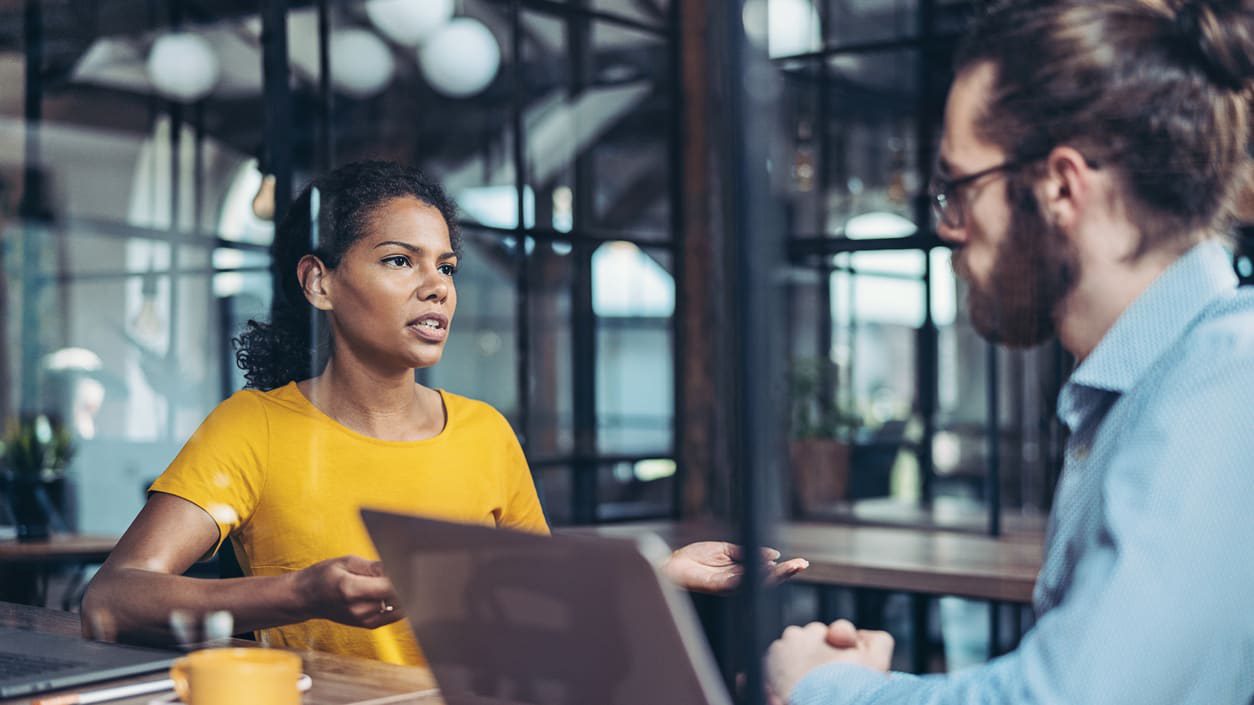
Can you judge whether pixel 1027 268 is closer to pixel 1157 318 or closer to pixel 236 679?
pixel 1157 318

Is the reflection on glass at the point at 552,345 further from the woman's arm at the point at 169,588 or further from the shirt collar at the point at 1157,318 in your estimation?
the shirt collar at the point at 1157,318

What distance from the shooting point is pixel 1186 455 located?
0.97 metres

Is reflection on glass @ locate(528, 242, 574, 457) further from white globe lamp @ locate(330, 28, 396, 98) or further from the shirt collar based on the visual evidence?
the shirt collar

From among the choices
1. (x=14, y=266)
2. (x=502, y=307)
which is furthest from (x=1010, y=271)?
(x=14, y=266)

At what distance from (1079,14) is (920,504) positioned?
13.6 ft

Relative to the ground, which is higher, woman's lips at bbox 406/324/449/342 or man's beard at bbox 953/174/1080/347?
man's beard at bbox 953/174/1080/347

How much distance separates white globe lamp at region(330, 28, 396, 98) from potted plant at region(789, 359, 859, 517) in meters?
2.66

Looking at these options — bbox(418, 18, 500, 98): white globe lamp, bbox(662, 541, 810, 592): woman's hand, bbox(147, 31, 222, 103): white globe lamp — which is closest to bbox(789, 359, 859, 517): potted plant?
bbox(418, 18, 500, 98): white globe lamp

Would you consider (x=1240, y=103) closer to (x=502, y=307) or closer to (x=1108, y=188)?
(x=1108, y=188)

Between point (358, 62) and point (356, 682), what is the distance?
5.25ft

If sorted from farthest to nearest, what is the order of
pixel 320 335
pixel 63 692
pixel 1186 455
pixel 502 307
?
1. pixel 502 307
2. pixel 320 335
3. pixel 63 692
4. pixel 1186 455

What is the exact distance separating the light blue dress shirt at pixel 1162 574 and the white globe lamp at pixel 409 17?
157 centimetres

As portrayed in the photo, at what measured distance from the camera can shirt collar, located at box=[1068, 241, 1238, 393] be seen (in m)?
1.10

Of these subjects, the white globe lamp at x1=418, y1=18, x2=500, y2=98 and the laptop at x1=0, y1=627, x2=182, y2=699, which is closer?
the laptop at x1=0, y1=627, x2=182, y2=699
